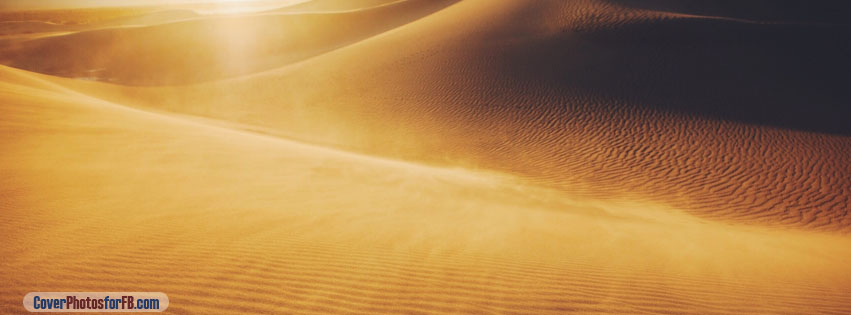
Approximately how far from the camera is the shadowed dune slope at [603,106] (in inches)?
360

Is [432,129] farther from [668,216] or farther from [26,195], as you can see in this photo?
[26,195]

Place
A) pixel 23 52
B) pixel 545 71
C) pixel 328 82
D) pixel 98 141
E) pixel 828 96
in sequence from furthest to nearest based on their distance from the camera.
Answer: pixel 23 52
pixel 328 82
pixel 545 71
pixel 828 96
pixel 98 141

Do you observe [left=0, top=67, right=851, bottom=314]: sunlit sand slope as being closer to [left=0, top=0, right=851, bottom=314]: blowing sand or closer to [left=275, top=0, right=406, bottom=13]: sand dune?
[left=0, top=0, right=851, bottom=314]: blowing sand

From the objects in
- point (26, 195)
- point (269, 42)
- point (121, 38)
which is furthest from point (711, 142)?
point (121, 38)

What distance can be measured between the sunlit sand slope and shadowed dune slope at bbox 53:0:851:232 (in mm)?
2725

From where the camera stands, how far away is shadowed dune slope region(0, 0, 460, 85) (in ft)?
79.3

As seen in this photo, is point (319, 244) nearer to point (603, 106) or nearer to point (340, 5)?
point (603, 106)

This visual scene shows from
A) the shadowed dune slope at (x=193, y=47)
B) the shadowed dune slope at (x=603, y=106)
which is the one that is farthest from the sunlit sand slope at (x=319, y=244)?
the shadowed dune slope at (x=193, y=47)

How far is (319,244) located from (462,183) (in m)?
4.61

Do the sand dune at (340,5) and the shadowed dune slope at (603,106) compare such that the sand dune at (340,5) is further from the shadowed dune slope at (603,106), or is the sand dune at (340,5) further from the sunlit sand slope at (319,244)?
the sunlit sand slope at (319,244)

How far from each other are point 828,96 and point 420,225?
51.8ft

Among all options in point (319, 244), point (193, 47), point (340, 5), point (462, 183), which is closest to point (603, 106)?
point (462, 183)

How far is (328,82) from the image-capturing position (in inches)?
695

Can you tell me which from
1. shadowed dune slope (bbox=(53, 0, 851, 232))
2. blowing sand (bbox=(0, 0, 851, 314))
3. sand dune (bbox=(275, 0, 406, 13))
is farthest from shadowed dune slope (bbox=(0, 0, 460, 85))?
sand dune (bbox=(275, 0, 406, 13))
